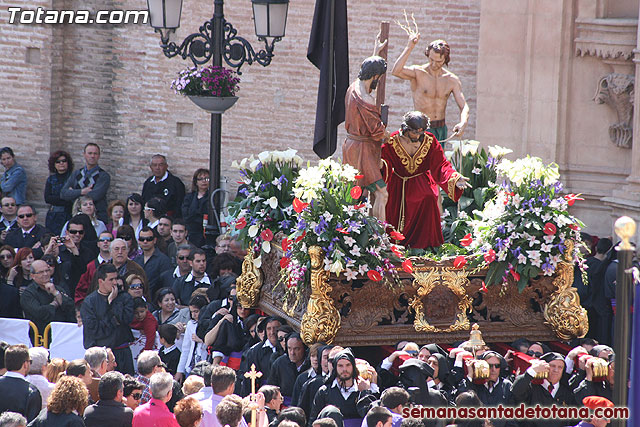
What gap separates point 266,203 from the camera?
12.1 meters

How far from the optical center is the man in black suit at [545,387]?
32.2 feet

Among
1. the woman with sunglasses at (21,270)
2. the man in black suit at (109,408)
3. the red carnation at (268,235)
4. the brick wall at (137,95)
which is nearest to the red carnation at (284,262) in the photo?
the red carnation at (268,235)

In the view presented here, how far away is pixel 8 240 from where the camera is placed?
1487 centimetres

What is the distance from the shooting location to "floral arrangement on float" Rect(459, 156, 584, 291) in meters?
11.2

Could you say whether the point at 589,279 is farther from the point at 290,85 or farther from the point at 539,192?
the point at 290,85

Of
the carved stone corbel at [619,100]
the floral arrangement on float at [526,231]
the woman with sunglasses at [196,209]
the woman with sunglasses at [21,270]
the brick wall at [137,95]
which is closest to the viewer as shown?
the floral arrangement on float at [526,231]

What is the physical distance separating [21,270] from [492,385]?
580 cm

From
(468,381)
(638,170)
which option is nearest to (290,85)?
(638,170)

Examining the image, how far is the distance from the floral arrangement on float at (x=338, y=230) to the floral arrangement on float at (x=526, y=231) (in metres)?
0.91

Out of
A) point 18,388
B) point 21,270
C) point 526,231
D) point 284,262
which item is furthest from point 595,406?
point 21,270

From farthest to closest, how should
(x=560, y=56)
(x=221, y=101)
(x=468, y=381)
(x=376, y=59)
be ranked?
(x=560, y=56) < (x=221, y=101) < (x=376, y=59) < (x=468, y=381)

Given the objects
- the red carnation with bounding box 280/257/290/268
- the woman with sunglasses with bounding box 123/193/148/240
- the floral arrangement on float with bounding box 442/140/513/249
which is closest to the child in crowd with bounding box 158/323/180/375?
the red carnation with bounding box 280/257/290/268

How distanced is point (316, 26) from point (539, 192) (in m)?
2.72

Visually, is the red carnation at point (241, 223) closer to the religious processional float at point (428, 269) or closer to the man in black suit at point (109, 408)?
the religious processional float at point (428, 269)
